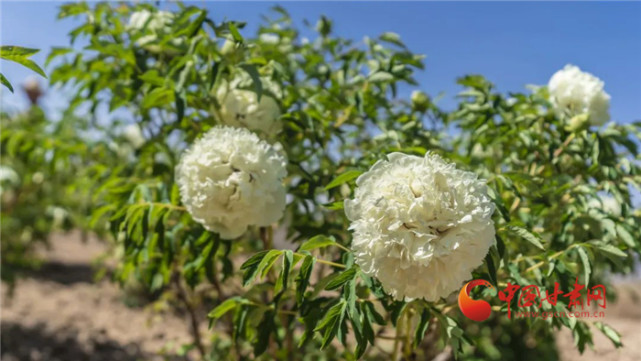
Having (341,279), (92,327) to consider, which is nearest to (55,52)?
(341,279)

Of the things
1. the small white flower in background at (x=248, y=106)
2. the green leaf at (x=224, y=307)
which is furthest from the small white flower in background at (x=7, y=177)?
the green leaf at (x=224, y=307)

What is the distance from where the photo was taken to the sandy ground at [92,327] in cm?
407

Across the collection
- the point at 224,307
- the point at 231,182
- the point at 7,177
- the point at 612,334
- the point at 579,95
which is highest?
the point at 7,177

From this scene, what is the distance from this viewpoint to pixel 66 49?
A: 1916 millimetres

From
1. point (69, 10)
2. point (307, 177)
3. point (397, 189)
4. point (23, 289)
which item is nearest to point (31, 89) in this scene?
point (23, 289)

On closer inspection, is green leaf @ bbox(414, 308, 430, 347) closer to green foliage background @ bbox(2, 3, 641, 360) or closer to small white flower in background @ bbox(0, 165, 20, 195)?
green foliage background @ bbox(2, 3, 641, 360)

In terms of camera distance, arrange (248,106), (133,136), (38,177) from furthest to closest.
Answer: (38,177), (133,136), (248,106)

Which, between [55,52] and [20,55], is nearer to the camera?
[20,55]

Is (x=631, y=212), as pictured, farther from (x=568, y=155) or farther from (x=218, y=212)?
(x=218, y=212)

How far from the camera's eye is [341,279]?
3.68 feet

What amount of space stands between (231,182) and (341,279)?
0.44 m

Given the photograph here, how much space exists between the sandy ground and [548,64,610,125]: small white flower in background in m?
2.02

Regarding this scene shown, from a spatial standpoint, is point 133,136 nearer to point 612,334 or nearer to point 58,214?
point 58,214

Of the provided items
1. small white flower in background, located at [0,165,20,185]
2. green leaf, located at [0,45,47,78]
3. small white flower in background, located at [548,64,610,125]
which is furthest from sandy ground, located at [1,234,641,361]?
green leaf, located at [0,45,47,78]
